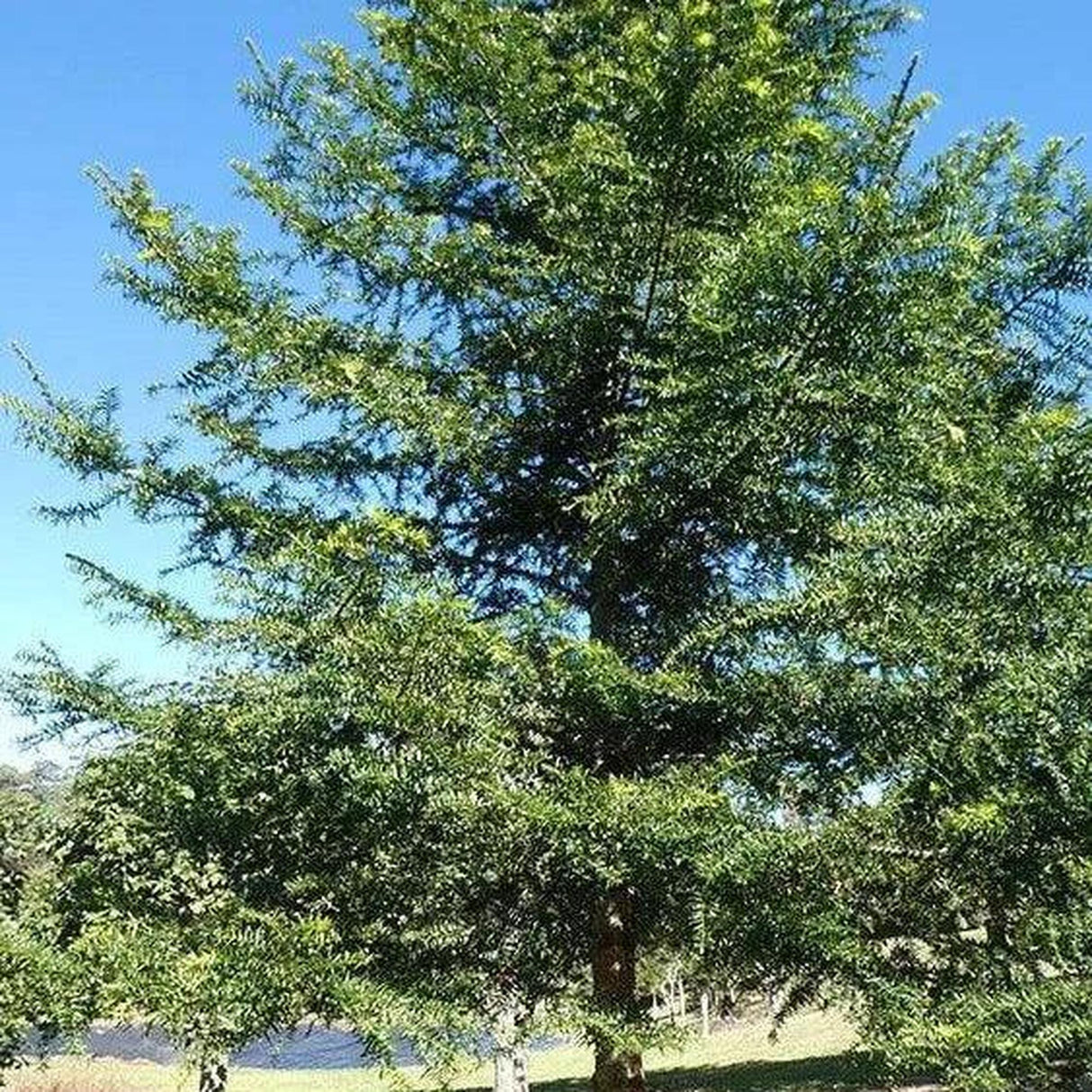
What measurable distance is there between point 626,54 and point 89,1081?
20.6 meters

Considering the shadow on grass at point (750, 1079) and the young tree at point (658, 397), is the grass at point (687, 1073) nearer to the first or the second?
the shadow on grass at point (750, 1079)

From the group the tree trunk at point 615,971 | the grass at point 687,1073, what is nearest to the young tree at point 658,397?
the tree trunk at point 615,971

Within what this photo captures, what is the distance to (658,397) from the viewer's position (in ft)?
18.9

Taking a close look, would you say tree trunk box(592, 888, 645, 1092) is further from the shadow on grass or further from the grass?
the shadow on grass

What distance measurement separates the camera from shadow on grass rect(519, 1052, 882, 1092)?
15.2 metres

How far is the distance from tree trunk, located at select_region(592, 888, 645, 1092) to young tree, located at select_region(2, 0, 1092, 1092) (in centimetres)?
2

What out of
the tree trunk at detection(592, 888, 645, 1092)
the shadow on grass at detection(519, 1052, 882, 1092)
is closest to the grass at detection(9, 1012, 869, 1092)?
the shadow on grass at detection(519, 1052, 882, 1092)

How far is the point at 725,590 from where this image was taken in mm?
6406

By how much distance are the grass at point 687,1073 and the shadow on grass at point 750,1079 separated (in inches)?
0.6

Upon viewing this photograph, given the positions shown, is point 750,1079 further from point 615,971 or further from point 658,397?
point 658,397

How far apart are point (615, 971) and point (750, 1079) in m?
13.2

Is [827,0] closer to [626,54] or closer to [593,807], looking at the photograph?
[626,54]

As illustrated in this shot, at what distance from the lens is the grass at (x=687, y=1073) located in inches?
653

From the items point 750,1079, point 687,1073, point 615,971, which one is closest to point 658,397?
point 615,971
